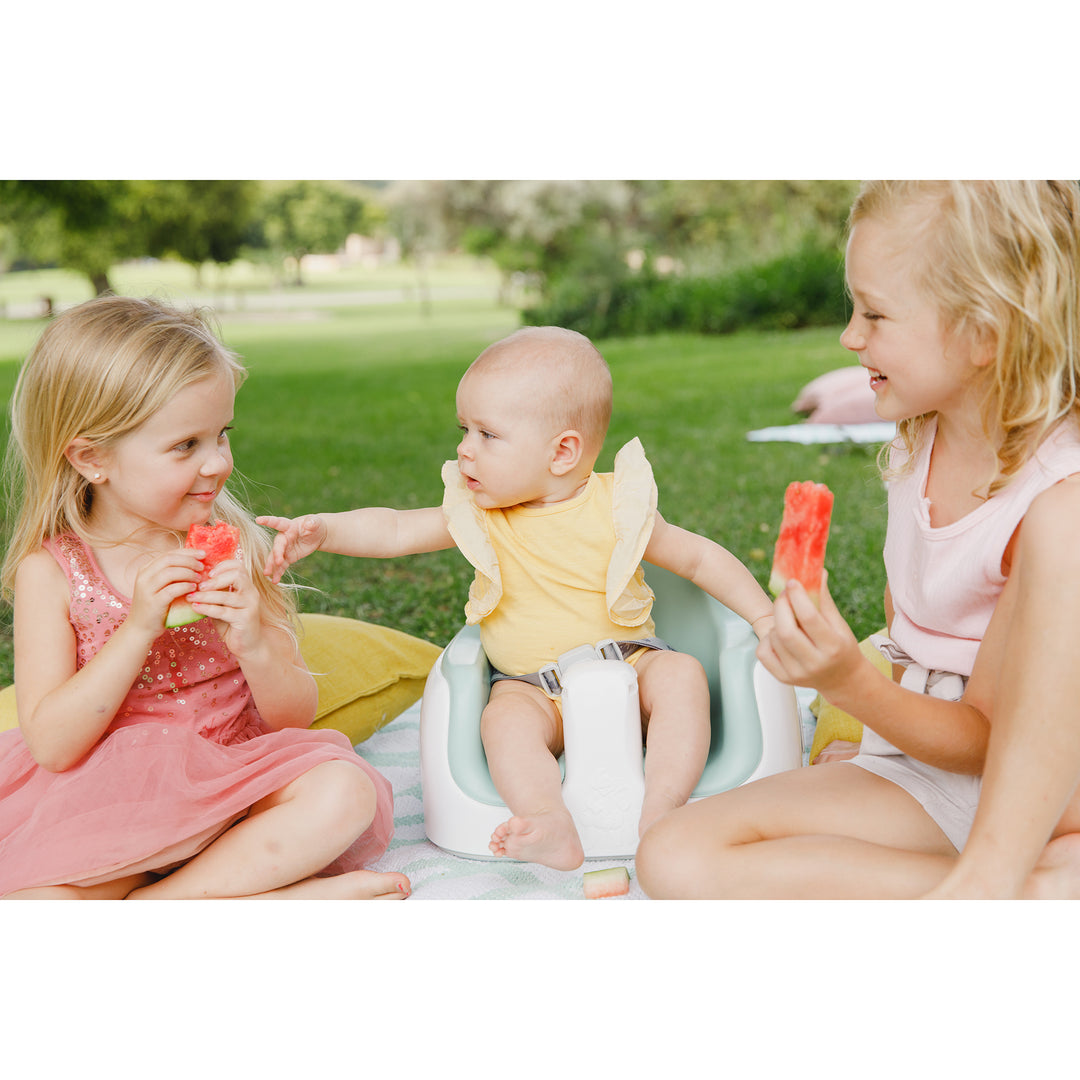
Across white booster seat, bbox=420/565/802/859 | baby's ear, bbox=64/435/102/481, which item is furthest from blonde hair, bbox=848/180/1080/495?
baby's ear, bbox=64/435/102/481

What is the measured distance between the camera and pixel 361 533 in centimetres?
255

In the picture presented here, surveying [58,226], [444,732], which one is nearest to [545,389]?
[444,732]

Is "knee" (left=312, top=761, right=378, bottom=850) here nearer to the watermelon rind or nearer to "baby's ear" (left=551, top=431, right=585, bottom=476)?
the watermelon rind

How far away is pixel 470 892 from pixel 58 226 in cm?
1051

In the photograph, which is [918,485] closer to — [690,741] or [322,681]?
[690,741]

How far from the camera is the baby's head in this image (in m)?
1.88

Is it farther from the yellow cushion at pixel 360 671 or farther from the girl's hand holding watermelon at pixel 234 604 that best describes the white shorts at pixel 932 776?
the yellow cushion at pixel 360 671

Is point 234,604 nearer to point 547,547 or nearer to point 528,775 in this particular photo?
point 528,775

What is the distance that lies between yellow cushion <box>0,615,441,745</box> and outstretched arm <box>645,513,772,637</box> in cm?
87

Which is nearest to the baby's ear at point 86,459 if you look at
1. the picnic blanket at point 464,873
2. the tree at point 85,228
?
the picnic blanket at point 464,873

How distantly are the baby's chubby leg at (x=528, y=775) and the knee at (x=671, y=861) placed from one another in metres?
Answer: 0.18

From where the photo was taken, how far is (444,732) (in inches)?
94.7

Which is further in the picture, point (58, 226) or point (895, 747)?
point (58, 226)

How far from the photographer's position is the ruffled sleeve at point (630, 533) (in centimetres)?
254
